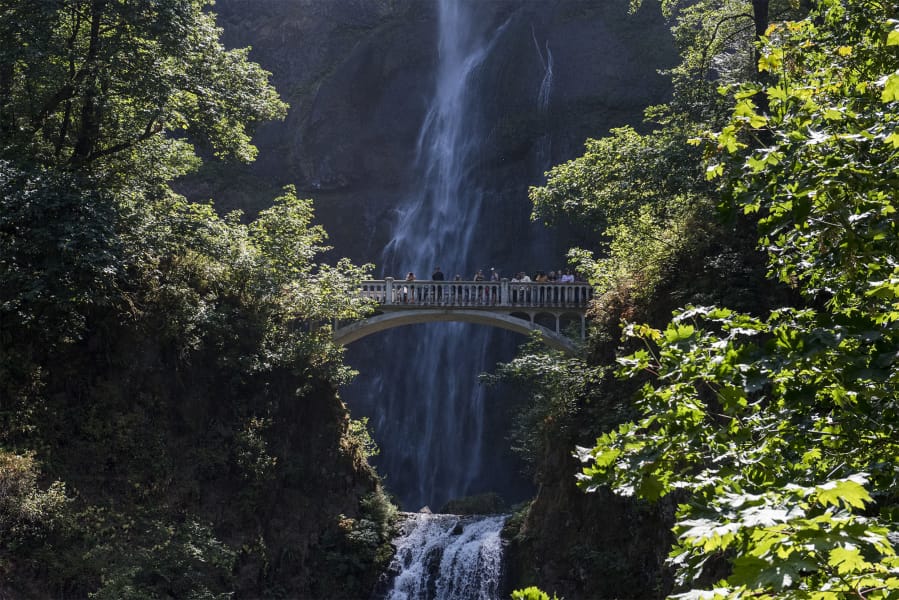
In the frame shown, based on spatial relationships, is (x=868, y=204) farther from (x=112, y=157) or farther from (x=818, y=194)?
(x=112, y=157)

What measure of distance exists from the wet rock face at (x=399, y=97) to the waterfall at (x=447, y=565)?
A: 1769 cm

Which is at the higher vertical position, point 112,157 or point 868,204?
point 112,157

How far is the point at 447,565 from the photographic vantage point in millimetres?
20297

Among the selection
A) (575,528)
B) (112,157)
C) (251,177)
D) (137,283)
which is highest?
(251,177)

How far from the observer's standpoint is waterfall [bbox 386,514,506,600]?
1966 cm

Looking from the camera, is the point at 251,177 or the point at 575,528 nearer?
the point at 575,528

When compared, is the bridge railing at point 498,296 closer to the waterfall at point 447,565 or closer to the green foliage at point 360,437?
the green foliage at point 360,437

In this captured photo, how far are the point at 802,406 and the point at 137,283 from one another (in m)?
15.8

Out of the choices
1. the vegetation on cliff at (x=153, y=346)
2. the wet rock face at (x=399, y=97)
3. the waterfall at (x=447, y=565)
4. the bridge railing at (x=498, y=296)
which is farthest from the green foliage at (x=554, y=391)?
the wet rock face at (x=399, y=97)

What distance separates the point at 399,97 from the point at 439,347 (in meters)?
14.3

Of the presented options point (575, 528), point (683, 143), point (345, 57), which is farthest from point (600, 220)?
point (345, 57)

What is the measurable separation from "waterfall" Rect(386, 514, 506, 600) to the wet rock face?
1769 centimetres

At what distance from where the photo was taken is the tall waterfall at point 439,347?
117 ft

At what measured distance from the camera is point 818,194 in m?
5.09
